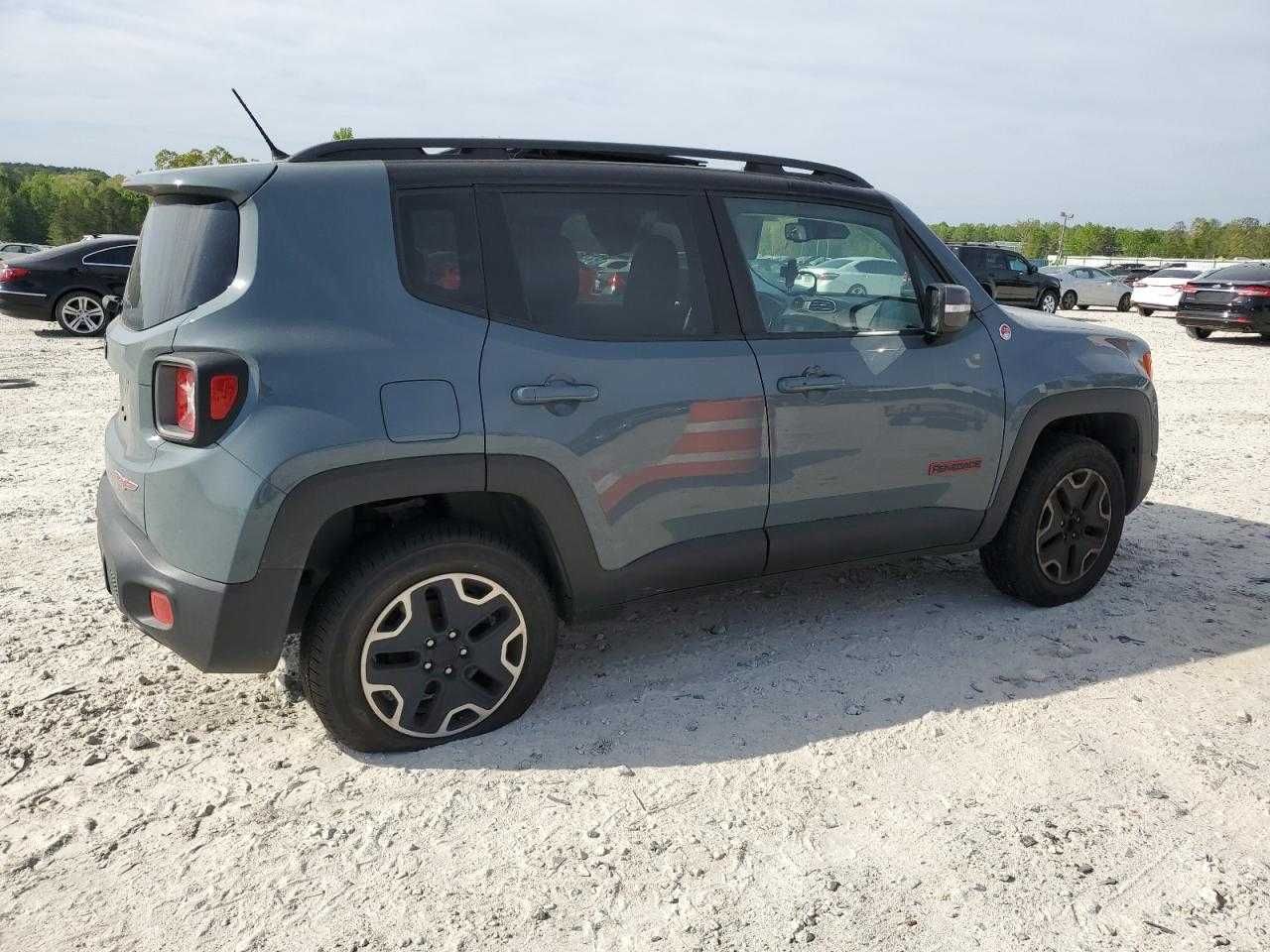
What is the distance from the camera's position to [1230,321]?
1706 cm

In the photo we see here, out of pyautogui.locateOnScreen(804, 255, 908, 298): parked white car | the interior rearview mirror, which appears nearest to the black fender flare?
pyautogui.locateOnScreen(804, 255, 908, 298): parked white car

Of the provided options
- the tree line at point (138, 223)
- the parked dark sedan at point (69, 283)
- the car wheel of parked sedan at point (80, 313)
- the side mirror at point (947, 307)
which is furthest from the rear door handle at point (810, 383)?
the tree line at point (138, 223)

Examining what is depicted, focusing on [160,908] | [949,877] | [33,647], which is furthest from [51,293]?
[949,877]

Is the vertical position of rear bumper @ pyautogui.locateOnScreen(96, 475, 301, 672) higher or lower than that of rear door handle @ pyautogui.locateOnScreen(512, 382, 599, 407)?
lower

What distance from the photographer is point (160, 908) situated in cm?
253

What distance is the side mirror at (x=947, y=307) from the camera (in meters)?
3.89

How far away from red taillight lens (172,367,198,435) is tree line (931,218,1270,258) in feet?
238

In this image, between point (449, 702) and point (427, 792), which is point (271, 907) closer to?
point (427, 792)

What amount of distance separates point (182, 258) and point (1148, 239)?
322 ft

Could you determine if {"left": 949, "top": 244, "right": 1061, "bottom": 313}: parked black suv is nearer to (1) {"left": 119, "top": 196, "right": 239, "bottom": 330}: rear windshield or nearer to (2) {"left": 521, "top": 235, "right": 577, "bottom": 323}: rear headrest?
(2) {"left": 521, "top": 235, "right": 577, "bottom": 323}: rear headrest

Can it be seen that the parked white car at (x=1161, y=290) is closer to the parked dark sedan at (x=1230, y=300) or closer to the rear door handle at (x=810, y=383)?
the parked dark sedan at (x=1230, y=300)

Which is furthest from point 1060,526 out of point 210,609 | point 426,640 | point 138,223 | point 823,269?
point 138,223

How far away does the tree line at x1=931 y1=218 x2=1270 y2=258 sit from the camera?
76.5 metres

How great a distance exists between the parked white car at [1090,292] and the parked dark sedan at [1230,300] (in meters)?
10.2
